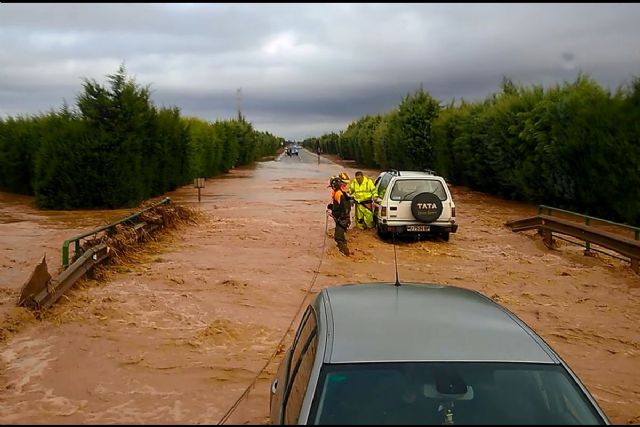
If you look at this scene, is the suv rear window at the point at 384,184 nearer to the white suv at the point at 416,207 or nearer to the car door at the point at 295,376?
the white suv at the point at 416,207

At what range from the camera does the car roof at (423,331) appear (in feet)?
10.5

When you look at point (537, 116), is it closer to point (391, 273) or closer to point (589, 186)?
point (589, 186)

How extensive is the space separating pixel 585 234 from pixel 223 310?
8164mm

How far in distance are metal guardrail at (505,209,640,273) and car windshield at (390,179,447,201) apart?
2.65m

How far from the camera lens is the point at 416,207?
1525 cm

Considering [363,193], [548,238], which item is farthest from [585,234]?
[363,193]

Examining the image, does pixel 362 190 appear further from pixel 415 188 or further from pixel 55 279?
pixel 55 279

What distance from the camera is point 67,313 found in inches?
353

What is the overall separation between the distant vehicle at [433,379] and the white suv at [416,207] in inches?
460

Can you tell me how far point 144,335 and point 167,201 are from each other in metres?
10.0

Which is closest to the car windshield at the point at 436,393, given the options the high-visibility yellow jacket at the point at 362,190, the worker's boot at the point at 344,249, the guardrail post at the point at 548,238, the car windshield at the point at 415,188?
the worker's boot at the point at 344,249

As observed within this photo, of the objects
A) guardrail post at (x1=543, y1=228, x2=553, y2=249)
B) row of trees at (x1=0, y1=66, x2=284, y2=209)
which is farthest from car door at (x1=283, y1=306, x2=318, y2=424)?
row of trees at (x1=0, y1=66, x2=284, y2=209)

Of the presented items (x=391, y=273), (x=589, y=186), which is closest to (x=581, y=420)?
(x=391, y=273)

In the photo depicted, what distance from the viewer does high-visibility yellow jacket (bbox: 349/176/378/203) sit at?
54.9ft
